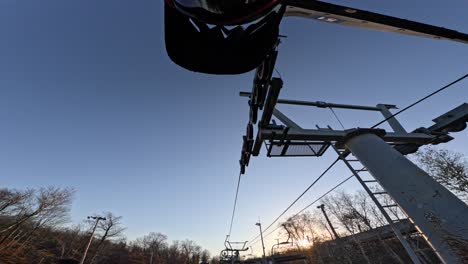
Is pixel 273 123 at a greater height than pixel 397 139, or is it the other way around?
pixel 273 123

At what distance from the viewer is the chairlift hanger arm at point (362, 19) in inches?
98.7

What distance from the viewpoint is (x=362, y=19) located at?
8.89ft

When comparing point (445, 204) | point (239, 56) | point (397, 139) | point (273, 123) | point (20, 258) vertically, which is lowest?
point (445, 204)

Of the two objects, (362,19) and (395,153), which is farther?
(395,153)

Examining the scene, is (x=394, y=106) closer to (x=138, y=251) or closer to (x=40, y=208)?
(x=40, y=208)

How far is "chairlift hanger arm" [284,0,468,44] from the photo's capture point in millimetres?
2506

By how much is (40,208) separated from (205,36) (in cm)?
4715

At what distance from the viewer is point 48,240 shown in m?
44.3

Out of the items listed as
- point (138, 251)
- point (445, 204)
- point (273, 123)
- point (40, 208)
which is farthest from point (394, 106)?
point (138, 251)

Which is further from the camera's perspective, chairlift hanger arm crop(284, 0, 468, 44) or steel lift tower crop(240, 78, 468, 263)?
steel lift tower crop(240, 78, 468, 263)

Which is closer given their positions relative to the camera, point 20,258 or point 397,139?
point 397,139

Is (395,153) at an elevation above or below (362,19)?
below

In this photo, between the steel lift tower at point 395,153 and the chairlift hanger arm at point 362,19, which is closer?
the chairlift hanger arm at point 362,19

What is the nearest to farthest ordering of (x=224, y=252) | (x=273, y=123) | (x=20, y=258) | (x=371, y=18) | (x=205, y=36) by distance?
(x=205, y=36)
(x=371, y=18)
(x=273, y=123)
(x=224, y=252)
(x=20, y=258)
